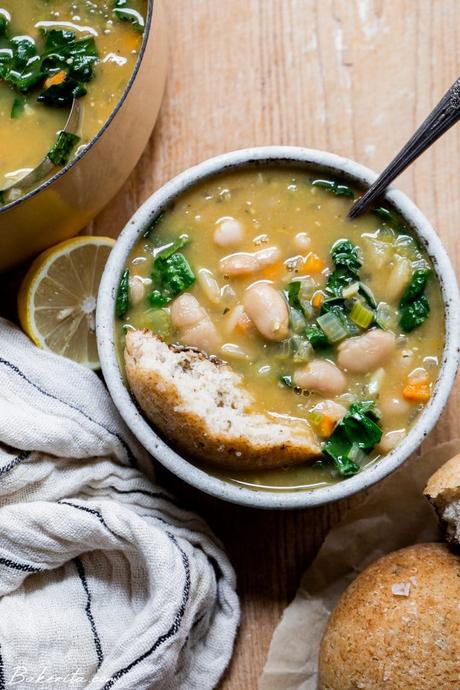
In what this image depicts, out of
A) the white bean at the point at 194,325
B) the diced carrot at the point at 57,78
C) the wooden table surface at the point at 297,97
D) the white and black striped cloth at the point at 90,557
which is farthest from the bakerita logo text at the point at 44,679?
the diced carrot at the point at 57,78

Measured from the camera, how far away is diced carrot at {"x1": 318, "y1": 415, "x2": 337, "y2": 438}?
2432 mm

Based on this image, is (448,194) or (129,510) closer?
(129,510)

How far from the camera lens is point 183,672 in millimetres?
2672

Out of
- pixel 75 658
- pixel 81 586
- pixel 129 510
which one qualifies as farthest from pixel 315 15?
pixel 75 658

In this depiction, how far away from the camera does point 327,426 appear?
2.43 metres

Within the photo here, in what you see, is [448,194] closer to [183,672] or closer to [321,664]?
[321,664]

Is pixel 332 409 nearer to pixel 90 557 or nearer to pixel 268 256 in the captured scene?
pixel 268 256

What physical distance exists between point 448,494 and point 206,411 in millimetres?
669

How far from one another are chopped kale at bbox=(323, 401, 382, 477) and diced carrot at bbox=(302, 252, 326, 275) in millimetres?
370

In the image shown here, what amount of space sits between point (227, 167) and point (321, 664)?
1.36 meters

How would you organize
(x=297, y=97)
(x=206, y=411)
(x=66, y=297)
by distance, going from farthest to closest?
1. (x=297, y=97)
2. (x=66, y=297)
3. (x=206, y=411)

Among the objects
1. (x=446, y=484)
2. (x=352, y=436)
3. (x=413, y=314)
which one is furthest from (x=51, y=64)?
(x=446, y=484)

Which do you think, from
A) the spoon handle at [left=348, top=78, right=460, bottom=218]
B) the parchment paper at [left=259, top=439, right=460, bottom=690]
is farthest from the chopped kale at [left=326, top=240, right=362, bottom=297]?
the parchment paper at [left=259, top=439, right=460, bottom=690]

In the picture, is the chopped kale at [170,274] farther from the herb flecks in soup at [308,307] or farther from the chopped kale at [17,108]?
the chopped kale at [17,108]
